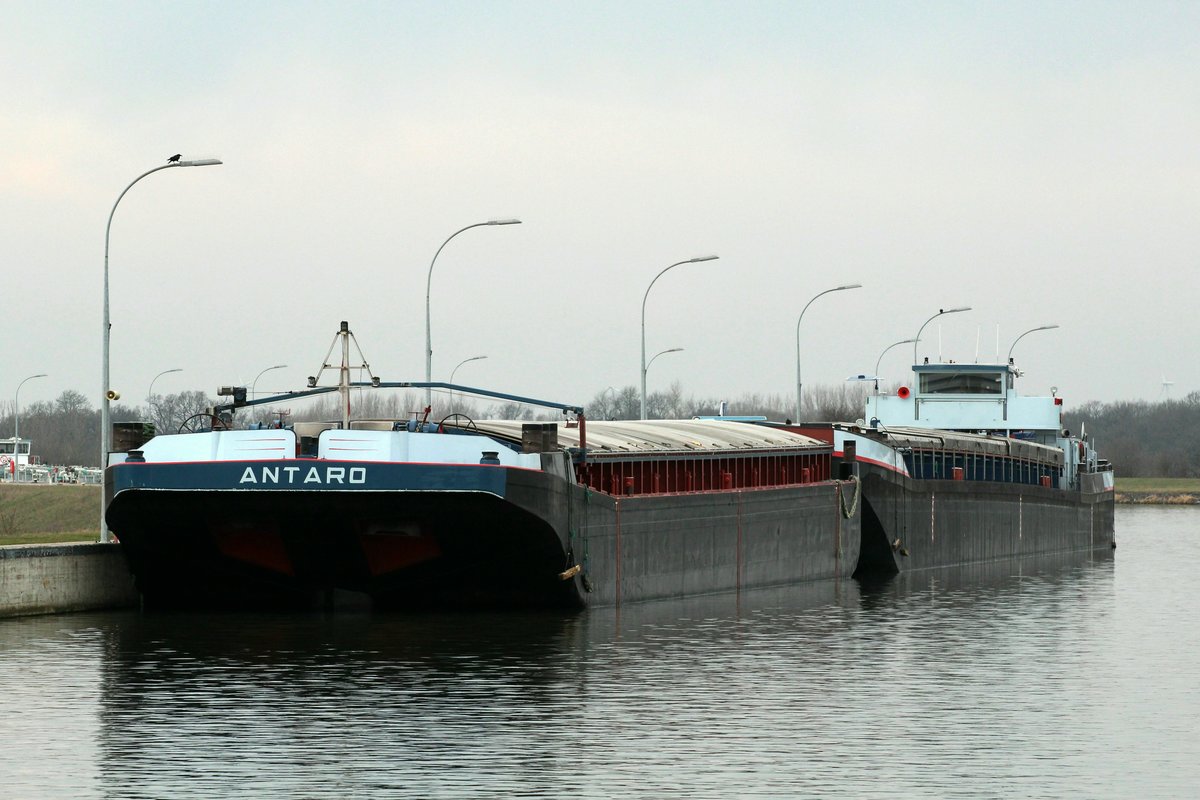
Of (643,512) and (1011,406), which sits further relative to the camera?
(1011,406)

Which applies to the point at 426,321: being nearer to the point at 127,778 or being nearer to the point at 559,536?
the point at 559,536

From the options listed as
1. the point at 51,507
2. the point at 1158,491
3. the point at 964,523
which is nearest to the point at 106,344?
the point at 964,523

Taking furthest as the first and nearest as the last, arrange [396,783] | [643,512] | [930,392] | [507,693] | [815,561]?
1. [930,392]
2. [815,561]
3. [643,512]
4. [507,693]
5. [396,783]

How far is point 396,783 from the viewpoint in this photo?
56.4 ft

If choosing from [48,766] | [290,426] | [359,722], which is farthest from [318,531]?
[48,766]

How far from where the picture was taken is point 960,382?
67.2 meters

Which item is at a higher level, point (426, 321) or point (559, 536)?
point (426, 321)

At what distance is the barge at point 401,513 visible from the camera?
3122cm

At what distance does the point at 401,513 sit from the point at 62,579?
6.84m

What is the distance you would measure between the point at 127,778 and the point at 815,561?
3037 centimetres

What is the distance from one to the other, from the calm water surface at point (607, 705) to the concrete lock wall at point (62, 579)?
0.56 m

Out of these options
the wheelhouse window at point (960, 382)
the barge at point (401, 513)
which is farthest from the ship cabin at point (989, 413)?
the barge at point (401, 513)

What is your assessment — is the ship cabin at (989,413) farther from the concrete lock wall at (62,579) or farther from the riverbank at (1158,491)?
the riverbank at (1158,491)

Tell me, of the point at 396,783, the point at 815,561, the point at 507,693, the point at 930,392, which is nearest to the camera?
the point at 396,783
